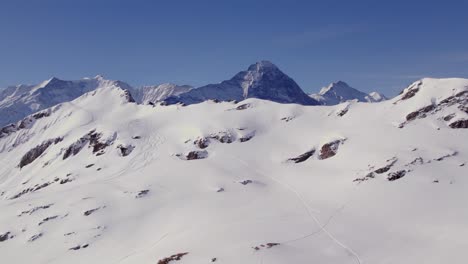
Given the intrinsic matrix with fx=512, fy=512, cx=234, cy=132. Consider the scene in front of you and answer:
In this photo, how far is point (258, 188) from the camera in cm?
9100

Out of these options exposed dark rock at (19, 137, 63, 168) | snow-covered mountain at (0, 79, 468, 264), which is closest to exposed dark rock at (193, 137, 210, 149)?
snow-covered mountain at (0, 79, 468, 264)

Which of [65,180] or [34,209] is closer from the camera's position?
[34,209]

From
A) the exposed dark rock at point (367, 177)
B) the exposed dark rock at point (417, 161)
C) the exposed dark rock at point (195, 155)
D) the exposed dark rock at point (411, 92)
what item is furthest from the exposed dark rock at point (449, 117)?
the exposed dark rock at point (195, 155)

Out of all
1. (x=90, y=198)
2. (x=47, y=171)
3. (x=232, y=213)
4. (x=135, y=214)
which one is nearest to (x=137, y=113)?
(x=47, y=171)

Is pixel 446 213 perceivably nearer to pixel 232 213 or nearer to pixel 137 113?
pixel 232 213

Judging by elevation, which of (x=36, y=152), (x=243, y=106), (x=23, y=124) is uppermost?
(x=243, y=106)

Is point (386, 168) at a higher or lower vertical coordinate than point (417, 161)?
lower

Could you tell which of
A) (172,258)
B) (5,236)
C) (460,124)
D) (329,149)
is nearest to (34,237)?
(5,236)

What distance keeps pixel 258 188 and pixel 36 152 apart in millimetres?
94754

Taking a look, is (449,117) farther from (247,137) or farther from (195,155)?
(195,155)

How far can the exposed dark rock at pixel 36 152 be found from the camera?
156750 mm

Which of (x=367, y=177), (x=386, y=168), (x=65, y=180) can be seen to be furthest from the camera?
(x=65, y=180)

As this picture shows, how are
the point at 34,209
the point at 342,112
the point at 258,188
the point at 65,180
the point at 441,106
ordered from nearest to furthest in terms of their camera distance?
the point at 258,188, the point at 34,209, the point at 441,106, the point at 65,180, the point at 342,112

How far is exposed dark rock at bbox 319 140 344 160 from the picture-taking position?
101m
